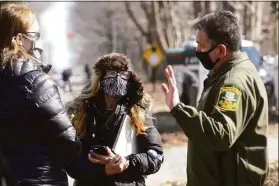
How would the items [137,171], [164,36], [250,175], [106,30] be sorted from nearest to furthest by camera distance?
[250,175] < [137,171] < [164,36] < [106,30]

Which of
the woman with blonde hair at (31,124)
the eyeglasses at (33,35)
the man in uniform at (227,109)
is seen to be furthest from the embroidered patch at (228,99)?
the eyeglasses at (33,35)

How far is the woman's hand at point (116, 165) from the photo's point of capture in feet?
13.4

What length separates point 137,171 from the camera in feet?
14.0

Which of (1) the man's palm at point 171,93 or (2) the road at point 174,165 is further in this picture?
(2) the road at point 174,165

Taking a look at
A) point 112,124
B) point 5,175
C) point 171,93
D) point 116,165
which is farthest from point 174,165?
point 5,175

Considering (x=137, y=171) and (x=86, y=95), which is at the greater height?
(x=86, y=95)

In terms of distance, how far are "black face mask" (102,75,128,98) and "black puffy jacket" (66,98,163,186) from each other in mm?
119

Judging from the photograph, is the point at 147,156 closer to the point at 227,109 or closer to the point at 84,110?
the point at 84,110

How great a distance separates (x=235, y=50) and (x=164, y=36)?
31858 mm

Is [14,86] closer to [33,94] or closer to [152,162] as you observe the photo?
[33,94]

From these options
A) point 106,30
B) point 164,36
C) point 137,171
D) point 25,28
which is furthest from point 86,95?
point 106,30

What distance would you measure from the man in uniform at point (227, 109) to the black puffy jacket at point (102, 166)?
451mm

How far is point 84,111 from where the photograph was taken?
14.4 ft

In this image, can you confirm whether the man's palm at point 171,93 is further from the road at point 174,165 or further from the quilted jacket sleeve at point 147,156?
the road at point 174,165
